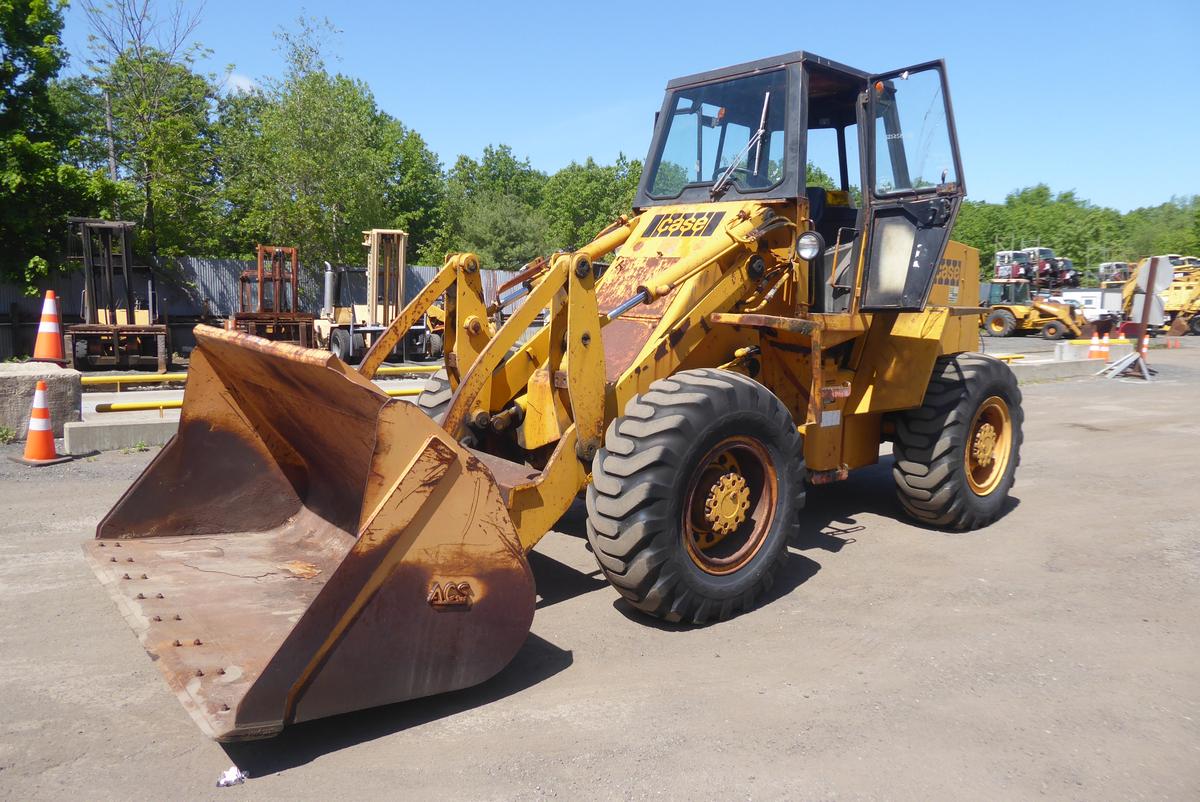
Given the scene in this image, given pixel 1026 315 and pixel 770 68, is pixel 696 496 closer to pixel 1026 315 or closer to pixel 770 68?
pixel 770 68

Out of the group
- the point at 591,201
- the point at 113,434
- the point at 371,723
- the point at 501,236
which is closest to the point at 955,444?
the point at 371,723

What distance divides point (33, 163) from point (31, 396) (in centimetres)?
1351

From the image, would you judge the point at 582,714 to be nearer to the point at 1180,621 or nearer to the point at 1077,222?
the point at 1180,621

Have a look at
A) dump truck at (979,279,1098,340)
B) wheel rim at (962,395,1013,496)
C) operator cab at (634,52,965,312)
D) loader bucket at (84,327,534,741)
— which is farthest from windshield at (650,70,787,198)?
dump truck at (979,279,1098,340)

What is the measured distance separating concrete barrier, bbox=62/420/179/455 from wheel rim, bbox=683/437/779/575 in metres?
5.54

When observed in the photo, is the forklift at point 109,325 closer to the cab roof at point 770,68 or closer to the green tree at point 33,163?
the green tree at point 33,163

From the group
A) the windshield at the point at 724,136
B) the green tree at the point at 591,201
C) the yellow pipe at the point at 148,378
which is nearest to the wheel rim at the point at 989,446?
the windshield at the point at 724,136

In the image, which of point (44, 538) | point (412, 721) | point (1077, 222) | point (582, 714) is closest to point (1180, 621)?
point (582, 714)

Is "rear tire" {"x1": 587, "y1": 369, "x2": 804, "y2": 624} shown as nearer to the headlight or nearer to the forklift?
the headlight

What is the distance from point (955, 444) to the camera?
622 centimetres

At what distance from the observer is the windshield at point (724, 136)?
5783mm

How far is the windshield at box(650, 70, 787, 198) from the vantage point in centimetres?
578

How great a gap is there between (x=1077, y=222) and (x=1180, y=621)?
6220 cm

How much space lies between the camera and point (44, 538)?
576 cm
